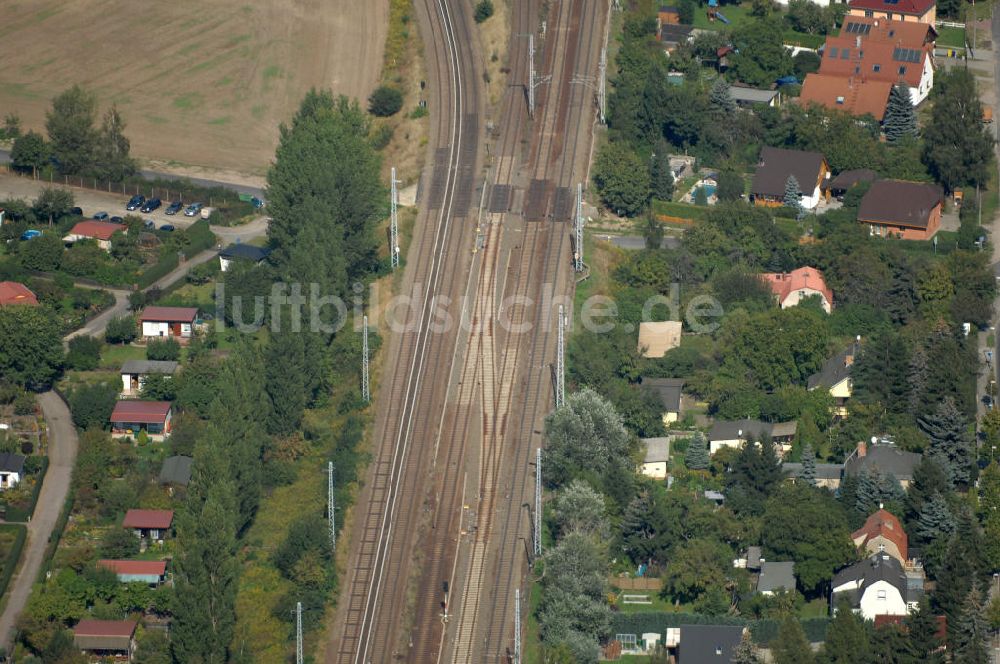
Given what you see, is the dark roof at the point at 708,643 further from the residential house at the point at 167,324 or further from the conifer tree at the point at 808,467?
the residential house at the point at 167,324

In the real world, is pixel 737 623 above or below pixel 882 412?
below

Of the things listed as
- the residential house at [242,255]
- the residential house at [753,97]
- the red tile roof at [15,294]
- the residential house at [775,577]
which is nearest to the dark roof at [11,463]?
the red tile roof at [15,294]

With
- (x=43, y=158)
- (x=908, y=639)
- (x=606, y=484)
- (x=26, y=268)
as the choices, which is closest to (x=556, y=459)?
(x=606, y=484)

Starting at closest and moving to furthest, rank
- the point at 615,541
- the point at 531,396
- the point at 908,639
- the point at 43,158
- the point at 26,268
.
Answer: the point at 908,639
the point at 615,541
the point at 531,396
the point at 26,268
the point at 43,158

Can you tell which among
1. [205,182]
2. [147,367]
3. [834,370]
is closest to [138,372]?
[147,367]

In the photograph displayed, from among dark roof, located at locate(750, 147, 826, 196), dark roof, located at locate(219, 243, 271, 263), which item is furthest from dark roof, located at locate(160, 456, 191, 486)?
dark roof, located at locate(750, 147, 826, 196)

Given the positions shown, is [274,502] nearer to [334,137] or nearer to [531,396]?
[531,396]

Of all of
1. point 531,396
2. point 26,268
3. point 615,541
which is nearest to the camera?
point 615,541

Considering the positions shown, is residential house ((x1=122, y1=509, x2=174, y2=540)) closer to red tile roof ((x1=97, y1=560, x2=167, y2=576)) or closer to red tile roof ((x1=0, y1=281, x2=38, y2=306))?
red tile roof ((x1=97, y1=560, x2=167, y2=576))
